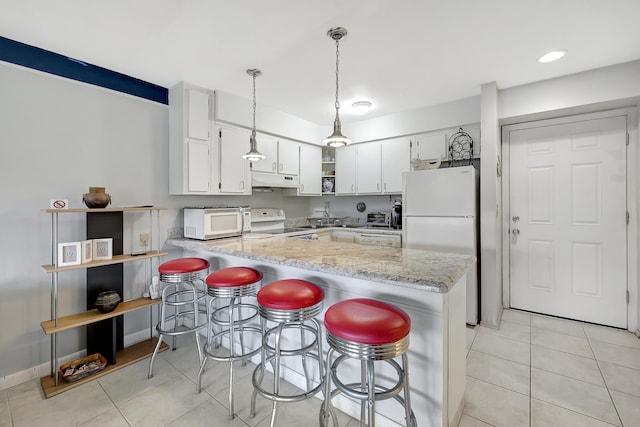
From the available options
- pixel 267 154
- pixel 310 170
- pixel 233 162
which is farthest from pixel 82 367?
pixel 310 170

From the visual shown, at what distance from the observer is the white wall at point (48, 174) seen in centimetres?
199

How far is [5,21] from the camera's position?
1773mm

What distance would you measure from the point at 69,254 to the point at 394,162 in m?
3.41

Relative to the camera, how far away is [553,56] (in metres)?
2.23

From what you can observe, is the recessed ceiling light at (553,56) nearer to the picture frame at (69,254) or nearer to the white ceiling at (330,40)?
the white ceiling at (330,40)

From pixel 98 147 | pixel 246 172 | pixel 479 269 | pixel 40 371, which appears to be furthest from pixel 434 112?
pixel 40 371

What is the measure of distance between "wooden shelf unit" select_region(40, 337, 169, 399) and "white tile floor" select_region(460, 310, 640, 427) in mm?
2438

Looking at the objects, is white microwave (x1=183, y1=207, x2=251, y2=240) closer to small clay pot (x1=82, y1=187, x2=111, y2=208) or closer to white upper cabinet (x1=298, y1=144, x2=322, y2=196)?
small clay pot (x1=82, y1=187, x2=111, y2=208)

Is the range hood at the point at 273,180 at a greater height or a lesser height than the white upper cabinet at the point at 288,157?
lesser

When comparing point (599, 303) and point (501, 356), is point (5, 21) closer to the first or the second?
point (501, 356)

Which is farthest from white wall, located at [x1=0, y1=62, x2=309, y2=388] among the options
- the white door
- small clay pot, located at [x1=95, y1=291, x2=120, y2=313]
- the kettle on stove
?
the white door

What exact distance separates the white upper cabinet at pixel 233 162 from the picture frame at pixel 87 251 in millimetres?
1188

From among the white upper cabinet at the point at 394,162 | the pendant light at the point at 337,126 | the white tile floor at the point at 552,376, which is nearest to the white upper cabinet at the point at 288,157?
the white upper cabinet at the point at 394,162

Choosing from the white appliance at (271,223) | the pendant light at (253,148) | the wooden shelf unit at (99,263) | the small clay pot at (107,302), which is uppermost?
the pendant light at (253,148)
